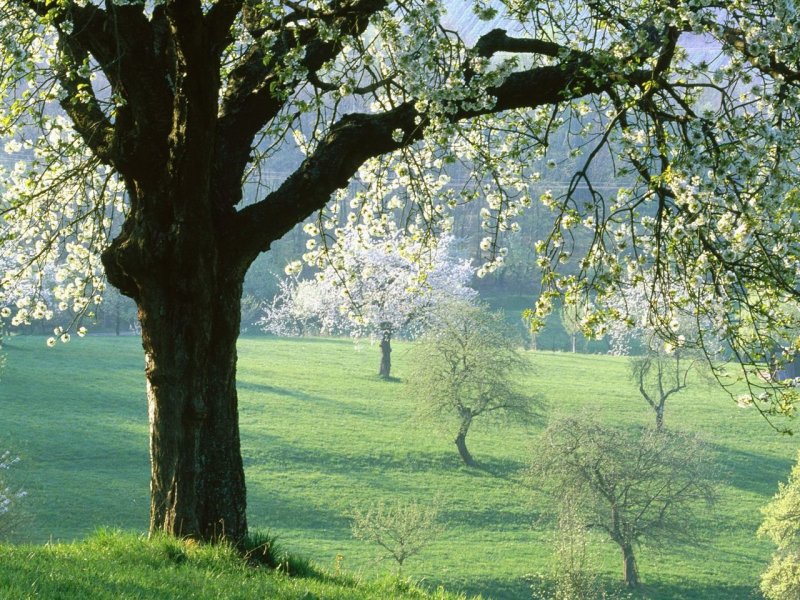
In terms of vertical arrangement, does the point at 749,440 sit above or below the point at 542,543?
above

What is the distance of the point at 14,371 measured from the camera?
163 ft

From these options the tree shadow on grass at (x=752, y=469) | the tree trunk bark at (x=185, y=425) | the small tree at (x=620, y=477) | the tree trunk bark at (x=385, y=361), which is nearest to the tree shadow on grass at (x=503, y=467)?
the small tree at (x=620, y=477)

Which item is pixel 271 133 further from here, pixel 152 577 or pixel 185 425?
pixel 152 577

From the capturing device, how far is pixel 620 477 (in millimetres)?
36750

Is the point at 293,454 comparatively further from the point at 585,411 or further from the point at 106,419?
the point at 585,411

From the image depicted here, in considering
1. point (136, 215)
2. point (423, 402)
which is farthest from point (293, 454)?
point (136, 215)

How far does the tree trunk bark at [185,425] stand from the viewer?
23.8 feet

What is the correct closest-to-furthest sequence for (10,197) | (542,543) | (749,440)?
(10,197) < (542,543) < (749,440)

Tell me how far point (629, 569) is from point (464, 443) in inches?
480

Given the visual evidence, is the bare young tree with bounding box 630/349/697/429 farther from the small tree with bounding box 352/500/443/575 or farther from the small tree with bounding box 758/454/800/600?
the small tree with bounding box 352/500/443/575

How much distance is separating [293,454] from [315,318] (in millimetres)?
45784

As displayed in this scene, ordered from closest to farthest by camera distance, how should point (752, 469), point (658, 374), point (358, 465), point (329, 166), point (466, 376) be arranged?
point (329, 166)
point (358, 465)
point (752, 469)
point (466, 376)
point (658, 374)

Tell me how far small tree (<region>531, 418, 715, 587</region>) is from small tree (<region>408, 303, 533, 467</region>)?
7579mm

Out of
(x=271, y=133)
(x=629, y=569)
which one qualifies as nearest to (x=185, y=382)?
(x=271, y=133)
